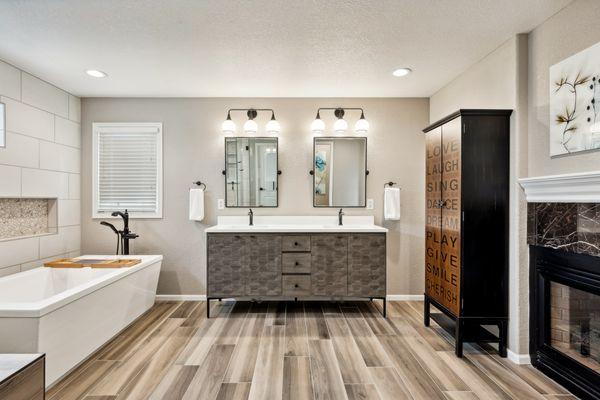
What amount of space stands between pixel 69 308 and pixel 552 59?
12.1 feet

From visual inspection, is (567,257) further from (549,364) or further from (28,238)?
(28,238)

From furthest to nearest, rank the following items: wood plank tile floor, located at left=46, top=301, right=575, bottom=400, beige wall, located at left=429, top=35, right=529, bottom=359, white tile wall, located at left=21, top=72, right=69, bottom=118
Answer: white tile wall, located at left=21, top=72, right=69, bottom=118, beige wall, located at left=429, top=35, right=529, bottom=359, wood plank tile floor, located at left=46, top=301, right=575, bottom=400

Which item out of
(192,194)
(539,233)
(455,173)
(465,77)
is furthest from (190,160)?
(539,233)

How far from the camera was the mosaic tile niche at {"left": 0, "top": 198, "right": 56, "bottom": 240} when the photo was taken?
9.12 ft

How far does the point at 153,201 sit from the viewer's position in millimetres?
3646

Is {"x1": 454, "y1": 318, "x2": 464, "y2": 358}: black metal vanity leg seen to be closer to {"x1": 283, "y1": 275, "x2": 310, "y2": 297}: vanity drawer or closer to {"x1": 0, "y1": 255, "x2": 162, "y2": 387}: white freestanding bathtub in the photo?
{"x1": 283, "y1": 275, "x2": 310, "y2": 297}: vanity drawer

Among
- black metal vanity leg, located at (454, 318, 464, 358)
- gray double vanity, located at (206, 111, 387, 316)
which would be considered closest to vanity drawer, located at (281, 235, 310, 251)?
gray double vanity, located at (206, 111, 387, 316)

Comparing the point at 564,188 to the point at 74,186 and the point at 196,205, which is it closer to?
the point at 196,205

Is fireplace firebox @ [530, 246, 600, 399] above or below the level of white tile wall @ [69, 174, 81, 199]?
below

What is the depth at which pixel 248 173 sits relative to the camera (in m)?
3.64

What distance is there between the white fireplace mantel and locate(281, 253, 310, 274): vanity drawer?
1935 mm

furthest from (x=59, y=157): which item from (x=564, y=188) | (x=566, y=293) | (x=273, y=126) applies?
(x=566, y=293)

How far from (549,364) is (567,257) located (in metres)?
0.77

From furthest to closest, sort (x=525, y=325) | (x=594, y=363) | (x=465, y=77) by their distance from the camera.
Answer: (x=465, y=77) → (x=525, y=325) → (x=594, y=363)
